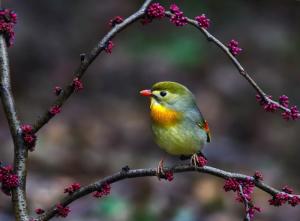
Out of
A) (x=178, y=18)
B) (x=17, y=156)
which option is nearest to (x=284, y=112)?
(x=178, y=18)

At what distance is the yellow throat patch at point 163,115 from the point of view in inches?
144

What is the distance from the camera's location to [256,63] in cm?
1099

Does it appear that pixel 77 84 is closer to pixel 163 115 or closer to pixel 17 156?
pixel 17 156

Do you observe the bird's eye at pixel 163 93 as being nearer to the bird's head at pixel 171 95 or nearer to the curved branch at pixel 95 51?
the bird's head at pixel 171 95

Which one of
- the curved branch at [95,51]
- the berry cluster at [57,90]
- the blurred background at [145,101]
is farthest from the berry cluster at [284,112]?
the blurred background at [145,101]

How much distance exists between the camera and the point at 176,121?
370 cm

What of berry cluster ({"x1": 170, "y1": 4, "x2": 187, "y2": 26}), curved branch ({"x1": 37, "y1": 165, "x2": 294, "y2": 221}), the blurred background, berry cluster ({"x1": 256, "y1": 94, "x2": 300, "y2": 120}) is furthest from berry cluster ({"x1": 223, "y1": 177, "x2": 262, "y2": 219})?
the blurred background

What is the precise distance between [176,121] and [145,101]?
589cm

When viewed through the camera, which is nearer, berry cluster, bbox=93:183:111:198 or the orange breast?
berry cluster, bbox=93:183:111:198

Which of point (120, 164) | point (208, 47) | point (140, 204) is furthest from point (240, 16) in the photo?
point (140, 204)

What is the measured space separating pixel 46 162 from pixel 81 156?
0.49 m

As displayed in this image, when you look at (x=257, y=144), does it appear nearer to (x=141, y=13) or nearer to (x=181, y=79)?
(x=181, y=79)

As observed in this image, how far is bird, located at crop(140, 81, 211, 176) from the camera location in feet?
11.8

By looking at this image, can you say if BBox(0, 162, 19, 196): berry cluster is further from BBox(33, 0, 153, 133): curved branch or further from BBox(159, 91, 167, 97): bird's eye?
BBox(159, 91, 167, 97): bird's eye
